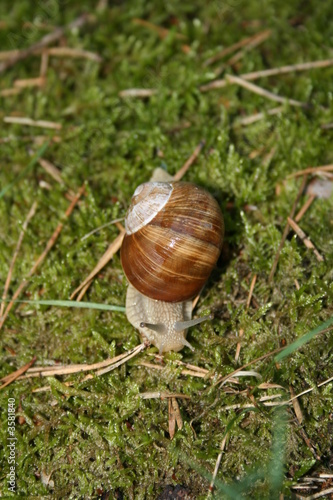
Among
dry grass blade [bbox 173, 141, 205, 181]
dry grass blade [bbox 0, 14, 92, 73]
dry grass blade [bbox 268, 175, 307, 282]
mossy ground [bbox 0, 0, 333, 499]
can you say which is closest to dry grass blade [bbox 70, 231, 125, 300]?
mossy ground [bbox 0, 0, 333, 499]

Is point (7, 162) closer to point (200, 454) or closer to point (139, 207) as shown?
point (139, 207)

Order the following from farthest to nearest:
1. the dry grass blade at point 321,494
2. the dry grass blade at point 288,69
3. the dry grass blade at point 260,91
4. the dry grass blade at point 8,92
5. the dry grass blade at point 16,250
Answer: the dry grass blade at point 8,92, the dry grass blade at point 288,69, the dry grass blade at point 260,91, the dry grass blade at point 16,250, the dry grass blade at point 321,494

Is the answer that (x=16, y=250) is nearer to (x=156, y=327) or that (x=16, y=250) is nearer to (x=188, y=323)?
(x=156, y=327)

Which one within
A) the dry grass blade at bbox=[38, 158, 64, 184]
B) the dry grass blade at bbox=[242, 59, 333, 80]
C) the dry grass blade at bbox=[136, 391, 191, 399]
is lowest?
the dry grass blade at bbox=[136, 391, 191, 399]

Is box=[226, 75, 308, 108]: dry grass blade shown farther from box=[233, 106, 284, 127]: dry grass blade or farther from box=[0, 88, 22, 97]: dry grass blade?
box=[0, 88, 22, 97]: dry grass blade

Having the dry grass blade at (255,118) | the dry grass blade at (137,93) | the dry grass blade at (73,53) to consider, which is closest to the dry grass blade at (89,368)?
the dry grass blade at (255,118)

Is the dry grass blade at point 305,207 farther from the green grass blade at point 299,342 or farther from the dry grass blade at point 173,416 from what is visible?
the dry grass blade at point 173,416
